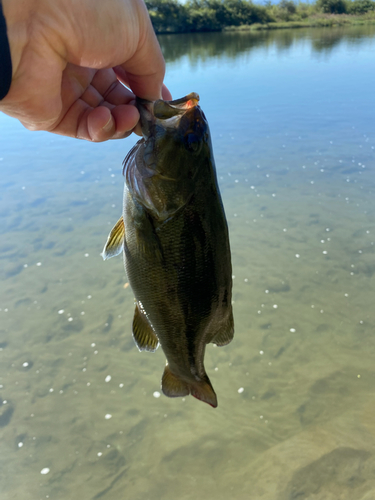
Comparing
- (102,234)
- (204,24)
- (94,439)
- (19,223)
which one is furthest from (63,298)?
(204,24)

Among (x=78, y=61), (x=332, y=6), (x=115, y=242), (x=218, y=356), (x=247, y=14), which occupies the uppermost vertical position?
(x=332, y=6)

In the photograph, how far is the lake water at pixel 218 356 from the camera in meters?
3.47

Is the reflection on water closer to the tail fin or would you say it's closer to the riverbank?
the riverbank

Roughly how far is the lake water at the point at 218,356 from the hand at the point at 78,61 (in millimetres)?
2982

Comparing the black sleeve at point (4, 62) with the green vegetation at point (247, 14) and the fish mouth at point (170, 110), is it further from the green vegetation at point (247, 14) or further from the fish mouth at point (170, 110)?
the green vegetation at point (247, 14)

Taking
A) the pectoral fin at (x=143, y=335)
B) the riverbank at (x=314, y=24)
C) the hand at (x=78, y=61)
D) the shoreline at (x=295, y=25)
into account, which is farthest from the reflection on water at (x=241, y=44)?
the pectoral fin at (x=143, y=335)

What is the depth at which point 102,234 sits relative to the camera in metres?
6.86

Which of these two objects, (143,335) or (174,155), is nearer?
(174,155)

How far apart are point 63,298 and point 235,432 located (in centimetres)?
303

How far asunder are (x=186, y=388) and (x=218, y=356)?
2438mm

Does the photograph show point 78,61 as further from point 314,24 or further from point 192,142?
point 314,24

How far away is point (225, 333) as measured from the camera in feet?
6.72

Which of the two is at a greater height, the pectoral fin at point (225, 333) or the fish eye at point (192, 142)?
the fish eye at point (192, 142)

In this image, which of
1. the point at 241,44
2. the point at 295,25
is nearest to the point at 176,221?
the point at 241,44
